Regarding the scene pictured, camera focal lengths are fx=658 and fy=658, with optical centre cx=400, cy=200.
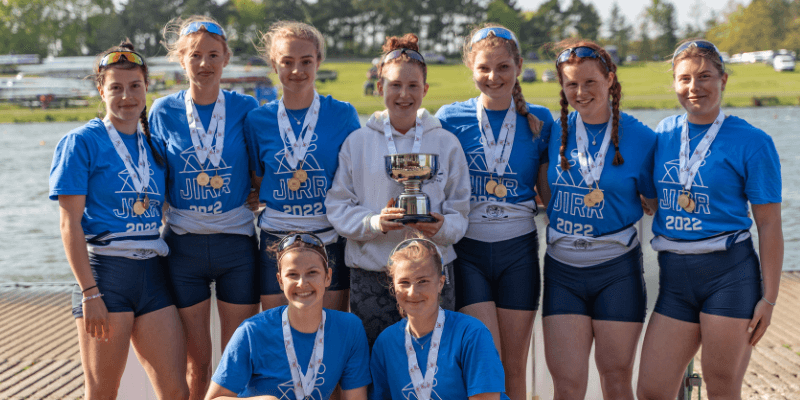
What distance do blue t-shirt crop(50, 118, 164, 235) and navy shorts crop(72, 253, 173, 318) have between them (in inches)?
6.1

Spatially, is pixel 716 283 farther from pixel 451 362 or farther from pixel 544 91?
pixel 544 91

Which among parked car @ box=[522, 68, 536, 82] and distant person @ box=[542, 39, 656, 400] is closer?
distant person @ box=[542, 39, 656, 400]

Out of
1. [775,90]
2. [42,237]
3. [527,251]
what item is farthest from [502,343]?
[775,90]

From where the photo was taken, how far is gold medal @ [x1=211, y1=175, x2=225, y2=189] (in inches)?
130

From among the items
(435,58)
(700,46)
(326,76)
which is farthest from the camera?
(435,58)

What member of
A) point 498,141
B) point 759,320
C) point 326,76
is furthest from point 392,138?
point 326,76

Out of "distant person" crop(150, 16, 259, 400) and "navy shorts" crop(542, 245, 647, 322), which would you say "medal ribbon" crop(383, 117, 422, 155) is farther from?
"navy shorts" crop(542, 245, 647, 322)

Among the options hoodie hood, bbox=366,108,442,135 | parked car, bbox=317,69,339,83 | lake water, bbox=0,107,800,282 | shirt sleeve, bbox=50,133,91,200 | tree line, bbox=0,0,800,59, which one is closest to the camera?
shirt sleeve, bbox=50,133,91,200

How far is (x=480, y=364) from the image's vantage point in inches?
108

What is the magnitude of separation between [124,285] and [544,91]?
50947mm

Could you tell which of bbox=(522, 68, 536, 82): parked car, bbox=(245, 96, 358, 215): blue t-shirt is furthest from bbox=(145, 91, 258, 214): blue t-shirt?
bbox=(522, 68, 536, 82): parked car

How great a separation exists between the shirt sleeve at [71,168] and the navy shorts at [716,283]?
277cm

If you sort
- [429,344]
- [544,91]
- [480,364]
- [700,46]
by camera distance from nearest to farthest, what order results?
[480,364] → [429,344] → [700,46] → [544,91]

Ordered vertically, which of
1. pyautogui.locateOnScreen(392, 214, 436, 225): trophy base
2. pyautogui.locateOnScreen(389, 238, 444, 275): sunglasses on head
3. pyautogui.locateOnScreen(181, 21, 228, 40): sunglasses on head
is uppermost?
pyautogui.locateOnScreen(181, 21, 228, 40): sunglasses on head
